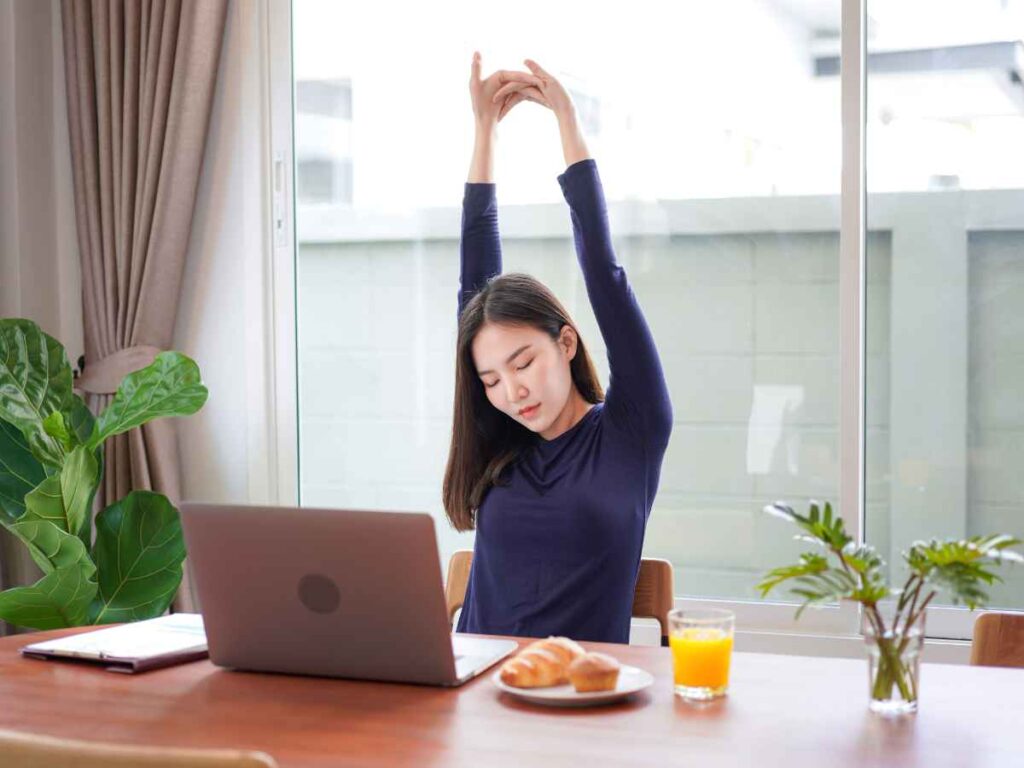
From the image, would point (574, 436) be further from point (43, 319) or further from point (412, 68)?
point (43, 319)

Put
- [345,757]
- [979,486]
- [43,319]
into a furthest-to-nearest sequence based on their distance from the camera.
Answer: [43,319] < [979,486] < [345,757]

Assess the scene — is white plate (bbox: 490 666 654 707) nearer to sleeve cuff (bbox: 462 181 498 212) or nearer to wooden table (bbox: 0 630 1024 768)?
wooden table (bbox: 0 630 1024 768)

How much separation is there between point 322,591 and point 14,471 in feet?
5.67

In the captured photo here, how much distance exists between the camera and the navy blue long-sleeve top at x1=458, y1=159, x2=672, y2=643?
6.69ft

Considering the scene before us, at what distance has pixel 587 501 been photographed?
6.73 feet

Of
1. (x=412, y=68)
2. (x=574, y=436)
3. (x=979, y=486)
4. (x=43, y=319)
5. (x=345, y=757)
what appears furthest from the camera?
(x=43, y=319)

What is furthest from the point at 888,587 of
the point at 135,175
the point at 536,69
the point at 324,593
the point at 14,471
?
the point at 135,175

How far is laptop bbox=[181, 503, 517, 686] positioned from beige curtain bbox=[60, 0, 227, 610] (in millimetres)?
1688

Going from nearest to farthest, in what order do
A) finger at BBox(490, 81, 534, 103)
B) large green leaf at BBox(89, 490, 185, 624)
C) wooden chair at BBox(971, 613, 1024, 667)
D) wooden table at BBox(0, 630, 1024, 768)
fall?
wooden table at BBox(0, 630, 1024, 768)
wooden chair at BBox(971, 613, 1024, 667)
finger at BBox(490, 81, 534, 103)
large green leaf at BBox(89, 490, 185, 624)

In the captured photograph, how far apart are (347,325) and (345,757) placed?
2.07 metres

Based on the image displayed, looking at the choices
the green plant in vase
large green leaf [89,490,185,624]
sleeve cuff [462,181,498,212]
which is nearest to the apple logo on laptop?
the green plant in vase

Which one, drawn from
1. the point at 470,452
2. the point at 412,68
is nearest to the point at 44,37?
the point at 412,68

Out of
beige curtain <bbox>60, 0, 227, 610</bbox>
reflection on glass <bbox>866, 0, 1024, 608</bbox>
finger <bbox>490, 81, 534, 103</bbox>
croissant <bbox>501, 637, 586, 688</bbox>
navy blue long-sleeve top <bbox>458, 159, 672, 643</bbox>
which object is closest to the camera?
croissant <bbox>501, 637, 586, 688</bbox>

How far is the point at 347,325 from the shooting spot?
326cm
